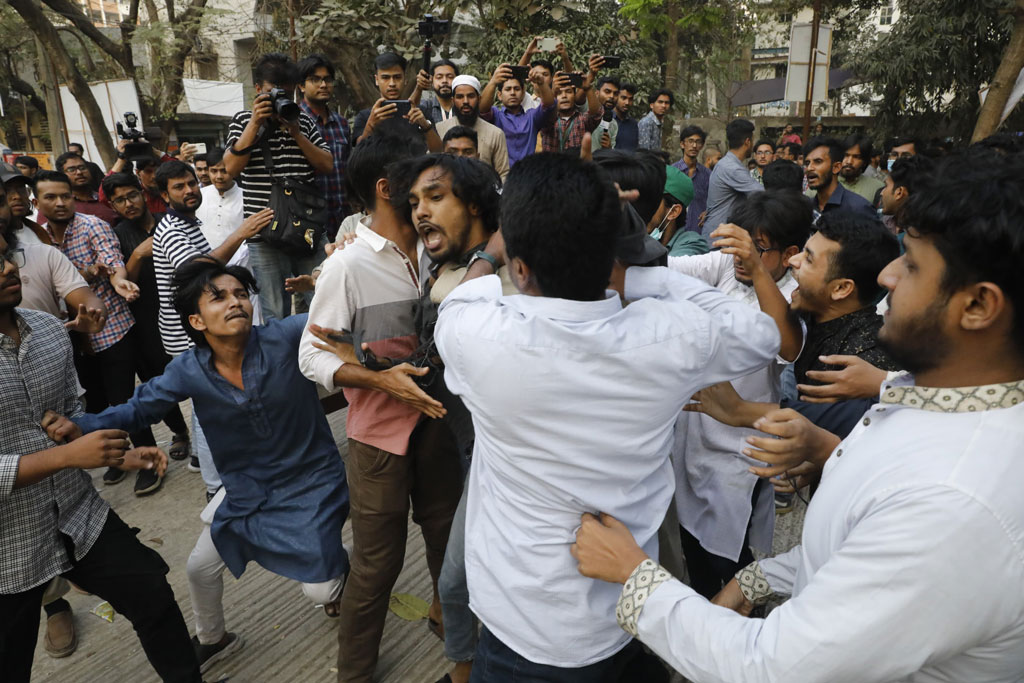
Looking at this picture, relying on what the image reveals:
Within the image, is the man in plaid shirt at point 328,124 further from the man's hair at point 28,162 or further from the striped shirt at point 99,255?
the man's hair at point 28,162

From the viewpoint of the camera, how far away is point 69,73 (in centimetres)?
966

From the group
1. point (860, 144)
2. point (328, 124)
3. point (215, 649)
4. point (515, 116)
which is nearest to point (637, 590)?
point (215, 649)

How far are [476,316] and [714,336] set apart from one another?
19.4 inches

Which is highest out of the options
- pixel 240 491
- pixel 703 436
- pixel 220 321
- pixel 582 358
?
pixel 582 358

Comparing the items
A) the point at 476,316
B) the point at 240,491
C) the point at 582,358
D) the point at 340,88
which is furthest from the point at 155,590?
the point at 340,88

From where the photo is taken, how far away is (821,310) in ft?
6.75

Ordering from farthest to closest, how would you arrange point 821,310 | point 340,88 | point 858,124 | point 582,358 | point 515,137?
point 858,124 < point 340,88 < point 515,137 < point 821,310 < point 582,358

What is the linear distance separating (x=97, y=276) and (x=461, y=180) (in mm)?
3105

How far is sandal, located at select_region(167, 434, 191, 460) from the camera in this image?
4320 mm

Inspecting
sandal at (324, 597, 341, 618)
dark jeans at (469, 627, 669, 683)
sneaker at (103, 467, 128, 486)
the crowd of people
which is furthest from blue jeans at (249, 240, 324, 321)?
dark jeans at (469, 627, 669, 683)

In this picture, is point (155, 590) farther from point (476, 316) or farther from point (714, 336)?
point (714, 336)

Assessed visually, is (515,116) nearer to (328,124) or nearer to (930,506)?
(328,124)

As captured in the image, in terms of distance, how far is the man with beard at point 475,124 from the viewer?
4.87 m

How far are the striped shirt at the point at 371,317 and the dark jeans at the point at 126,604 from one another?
813 mm
